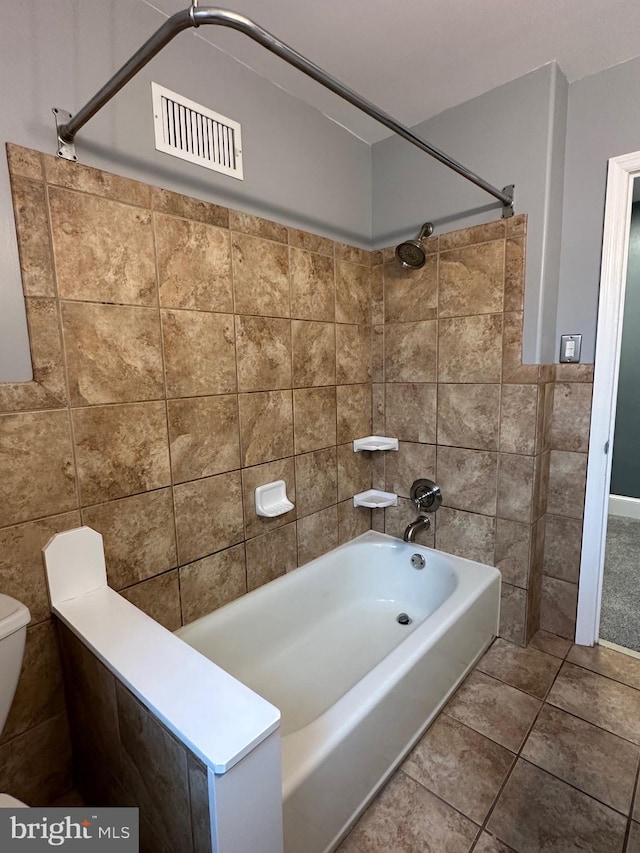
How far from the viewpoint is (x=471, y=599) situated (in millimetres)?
1714

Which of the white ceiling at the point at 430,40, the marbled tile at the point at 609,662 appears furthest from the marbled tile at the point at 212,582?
the white ceiling at the point at 430,40

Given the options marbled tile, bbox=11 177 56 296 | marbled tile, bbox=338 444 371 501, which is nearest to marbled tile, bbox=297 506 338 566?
marbled tile, bbox=338 444 371 501

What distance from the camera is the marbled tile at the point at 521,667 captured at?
5.65 feet

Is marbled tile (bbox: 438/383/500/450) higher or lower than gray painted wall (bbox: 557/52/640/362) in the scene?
lower

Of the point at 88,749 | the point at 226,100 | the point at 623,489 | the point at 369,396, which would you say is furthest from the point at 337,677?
the point at 623,489

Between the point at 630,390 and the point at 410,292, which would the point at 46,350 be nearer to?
the point at 410,292

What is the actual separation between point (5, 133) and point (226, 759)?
1490 millimetres

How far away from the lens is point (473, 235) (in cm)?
185

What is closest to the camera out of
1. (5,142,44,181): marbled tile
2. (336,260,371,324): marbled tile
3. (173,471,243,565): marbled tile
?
(5,142,44,181): marbled tile

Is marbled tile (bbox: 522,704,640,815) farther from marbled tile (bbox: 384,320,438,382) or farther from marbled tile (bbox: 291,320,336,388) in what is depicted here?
marbled tile (bbox: 291,320,336,388)

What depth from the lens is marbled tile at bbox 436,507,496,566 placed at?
6.45 feet

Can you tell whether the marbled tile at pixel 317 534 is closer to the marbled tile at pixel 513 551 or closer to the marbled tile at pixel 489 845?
the marbled tile at pixel 513 551

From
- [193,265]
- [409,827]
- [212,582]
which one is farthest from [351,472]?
[409,827]

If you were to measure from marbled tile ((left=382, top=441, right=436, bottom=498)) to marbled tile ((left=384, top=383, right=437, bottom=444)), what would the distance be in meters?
0.05
